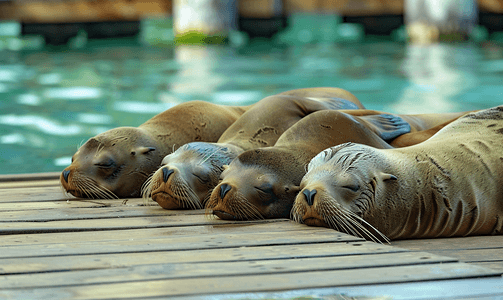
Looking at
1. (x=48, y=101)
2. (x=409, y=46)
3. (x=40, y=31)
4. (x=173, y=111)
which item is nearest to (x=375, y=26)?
→ (x=409, y=46)

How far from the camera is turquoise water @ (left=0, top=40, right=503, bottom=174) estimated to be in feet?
34.1

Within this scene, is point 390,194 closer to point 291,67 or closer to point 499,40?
point 291,67

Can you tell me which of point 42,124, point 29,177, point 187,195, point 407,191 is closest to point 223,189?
point 187,195

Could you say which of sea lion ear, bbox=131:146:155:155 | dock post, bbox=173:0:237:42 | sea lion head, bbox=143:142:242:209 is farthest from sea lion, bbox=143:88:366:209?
dock post, bbox=173:0:237:42

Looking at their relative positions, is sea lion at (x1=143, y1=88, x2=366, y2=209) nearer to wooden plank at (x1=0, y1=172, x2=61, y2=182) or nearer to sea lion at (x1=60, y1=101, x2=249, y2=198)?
sea lion at (x1=60, y1=101, x2=249, y2=198)

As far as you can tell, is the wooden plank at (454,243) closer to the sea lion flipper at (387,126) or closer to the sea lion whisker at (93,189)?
the sea lion flipper at (387,126)

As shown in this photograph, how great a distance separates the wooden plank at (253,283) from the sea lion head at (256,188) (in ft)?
3.55

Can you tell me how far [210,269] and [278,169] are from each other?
1214 millimetres

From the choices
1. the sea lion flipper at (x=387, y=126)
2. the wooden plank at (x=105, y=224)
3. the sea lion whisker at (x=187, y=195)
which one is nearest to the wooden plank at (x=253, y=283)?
the wooden plank at (x=105, y=224)

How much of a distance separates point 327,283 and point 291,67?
47.5ft

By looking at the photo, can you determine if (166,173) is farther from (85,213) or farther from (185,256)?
(185,256)

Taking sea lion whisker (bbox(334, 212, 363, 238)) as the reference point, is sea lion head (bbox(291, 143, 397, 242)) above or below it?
above

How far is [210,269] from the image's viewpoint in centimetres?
243

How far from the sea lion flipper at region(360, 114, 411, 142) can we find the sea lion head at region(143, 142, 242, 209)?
0.92 m
